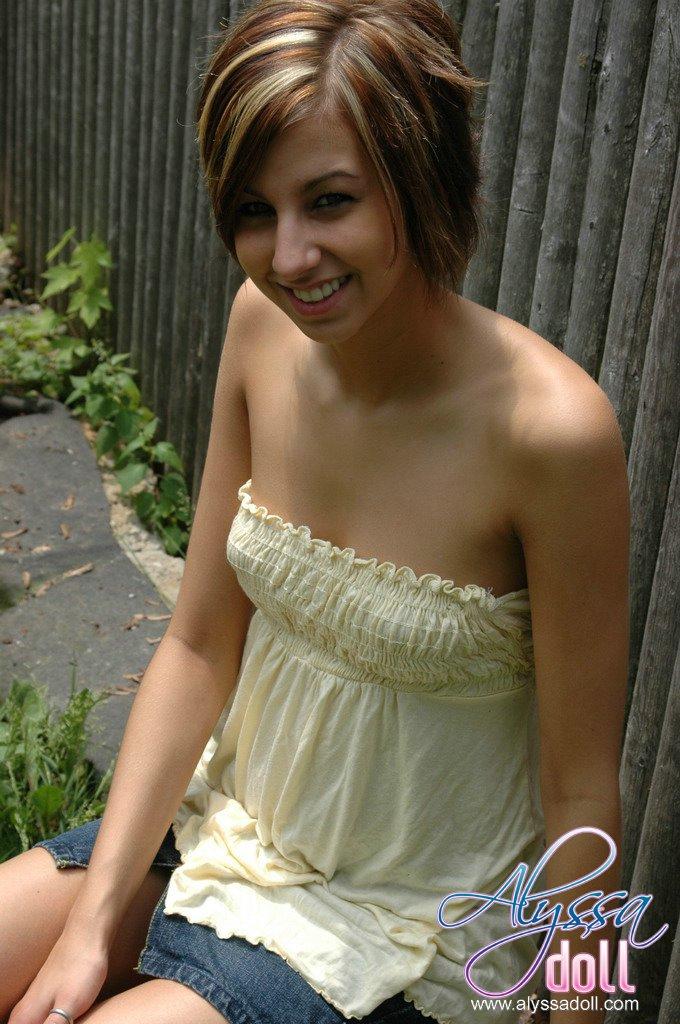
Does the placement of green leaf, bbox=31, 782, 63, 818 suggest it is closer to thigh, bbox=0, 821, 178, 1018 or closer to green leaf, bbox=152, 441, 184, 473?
thigh, bbox=0, 821, 178, 1018

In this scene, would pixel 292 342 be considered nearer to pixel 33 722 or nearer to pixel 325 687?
pixel 325 687

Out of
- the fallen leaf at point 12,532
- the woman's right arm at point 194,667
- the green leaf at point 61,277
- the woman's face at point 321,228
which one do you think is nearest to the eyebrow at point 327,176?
the woman's face at point 321,228

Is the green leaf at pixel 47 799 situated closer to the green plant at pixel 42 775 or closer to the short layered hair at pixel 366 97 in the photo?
the green plant at pixel 42 775

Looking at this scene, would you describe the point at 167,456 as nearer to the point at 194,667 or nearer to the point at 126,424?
the point at 126,424

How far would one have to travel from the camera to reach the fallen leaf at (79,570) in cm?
424

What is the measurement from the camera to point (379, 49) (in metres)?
1.58

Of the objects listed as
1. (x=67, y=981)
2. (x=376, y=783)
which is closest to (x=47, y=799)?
(x=67, y=981)

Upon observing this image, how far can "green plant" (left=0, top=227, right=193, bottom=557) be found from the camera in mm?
4648

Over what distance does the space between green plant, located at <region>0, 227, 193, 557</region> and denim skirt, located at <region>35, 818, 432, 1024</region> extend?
2795 mm

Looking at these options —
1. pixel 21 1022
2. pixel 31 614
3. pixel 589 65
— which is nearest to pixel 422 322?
pixel 589 65

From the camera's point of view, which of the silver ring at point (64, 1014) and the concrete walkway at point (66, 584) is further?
the concrete walkway at point (66, 584)

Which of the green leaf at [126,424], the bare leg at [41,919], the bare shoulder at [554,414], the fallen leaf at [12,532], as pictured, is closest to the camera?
the bare shoulder at [554,414]

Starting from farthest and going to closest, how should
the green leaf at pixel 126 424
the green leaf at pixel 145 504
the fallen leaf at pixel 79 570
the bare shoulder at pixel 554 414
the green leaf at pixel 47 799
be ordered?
1. the green leaf at pixel 126 424
2. the green leaf at pixel 145 504
3. the fallen leaf at pixel 79 570
4. the green leaf at pixel 47 799
5. the bare shoulder at pixel 554 414

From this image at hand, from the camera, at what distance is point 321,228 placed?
5.36ft
